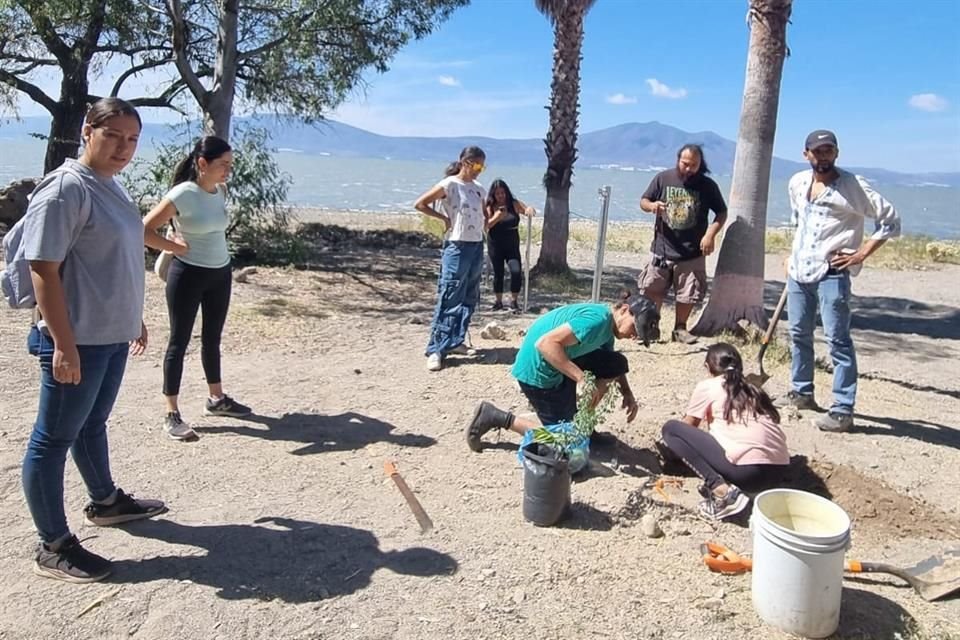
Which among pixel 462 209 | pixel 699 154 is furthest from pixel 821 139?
pixel 462 209

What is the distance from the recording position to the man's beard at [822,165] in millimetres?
5082

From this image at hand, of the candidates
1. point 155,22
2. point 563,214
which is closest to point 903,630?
point 563,214

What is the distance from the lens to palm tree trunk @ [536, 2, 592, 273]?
1182 cm

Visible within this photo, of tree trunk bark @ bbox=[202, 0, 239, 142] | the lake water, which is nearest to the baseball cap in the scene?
the lake water

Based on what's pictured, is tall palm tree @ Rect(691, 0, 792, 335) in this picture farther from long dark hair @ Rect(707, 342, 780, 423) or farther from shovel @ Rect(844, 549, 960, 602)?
shovel @ Rect(844, 549, 960, 602)

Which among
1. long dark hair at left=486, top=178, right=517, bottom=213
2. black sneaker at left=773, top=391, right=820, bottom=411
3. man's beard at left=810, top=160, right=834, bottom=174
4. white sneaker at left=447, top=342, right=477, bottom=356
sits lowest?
white sneaker at left=447, top=342, right=477, bottom=356

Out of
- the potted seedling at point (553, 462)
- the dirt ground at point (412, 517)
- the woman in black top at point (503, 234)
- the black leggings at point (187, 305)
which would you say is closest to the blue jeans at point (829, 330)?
the dirt ground at point (412, 517)

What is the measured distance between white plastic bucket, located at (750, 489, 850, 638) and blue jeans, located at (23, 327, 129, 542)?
261 cm

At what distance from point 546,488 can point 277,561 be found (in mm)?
1261

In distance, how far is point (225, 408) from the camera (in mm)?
5297

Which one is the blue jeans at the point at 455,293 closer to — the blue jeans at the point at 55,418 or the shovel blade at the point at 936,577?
the blue jeans at the point at 55,418

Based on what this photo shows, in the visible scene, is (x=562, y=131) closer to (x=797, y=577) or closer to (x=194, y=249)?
(x=194, y=249)

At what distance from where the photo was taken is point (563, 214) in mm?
11883

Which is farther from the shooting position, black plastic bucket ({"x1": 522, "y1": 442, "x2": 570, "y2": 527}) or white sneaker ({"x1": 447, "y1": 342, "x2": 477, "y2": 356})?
white sneaker ({"x1": 447, "y1": 342, "x2": 477, "y2": 356})
